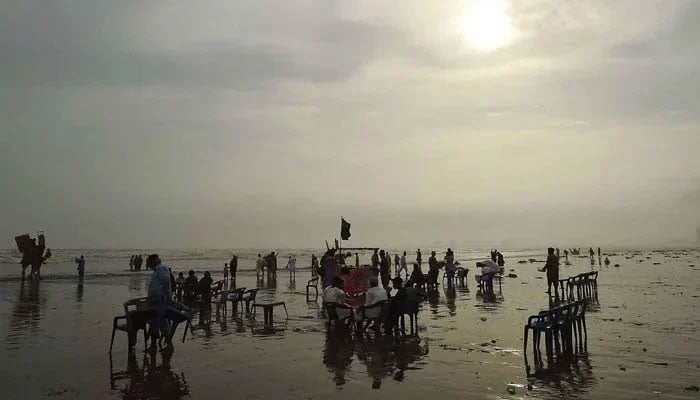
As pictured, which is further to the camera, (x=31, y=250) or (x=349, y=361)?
(x=31, y=250)

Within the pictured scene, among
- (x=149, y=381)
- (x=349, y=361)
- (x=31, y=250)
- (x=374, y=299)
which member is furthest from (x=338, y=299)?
(x=31, y=250)

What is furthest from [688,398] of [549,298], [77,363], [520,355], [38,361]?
[549,298]

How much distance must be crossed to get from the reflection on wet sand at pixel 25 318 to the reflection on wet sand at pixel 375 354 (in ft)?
25.4

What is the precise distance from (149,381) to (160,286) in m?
3.10

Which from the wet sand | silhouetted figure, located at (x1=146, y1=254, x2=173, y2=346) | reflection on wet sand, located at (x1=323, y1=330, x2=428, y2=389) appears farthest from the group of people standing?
reflection on wet sand, located at (x1=323, y1=330, x2=428, y2=389)

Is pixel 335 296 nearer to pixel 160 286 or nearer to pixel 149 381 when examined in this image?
pixel 160 286

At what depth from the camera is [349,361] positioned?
10.3 metres

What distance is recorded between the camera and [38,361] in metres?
10.5

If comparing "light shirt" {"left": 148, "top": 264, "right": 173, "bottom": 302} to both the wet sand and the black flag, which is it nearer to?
the wet sand

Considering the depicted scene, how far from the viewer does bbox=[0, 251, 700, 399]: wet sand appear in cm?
813

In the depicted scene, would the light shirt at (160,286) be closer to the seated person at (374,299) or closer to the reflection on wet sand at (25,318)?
the reflection on wet sand at (25,318)

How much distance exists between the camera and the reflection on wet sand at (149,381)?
794 centimetres

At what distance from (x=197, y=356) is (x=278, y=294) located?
1496 cm

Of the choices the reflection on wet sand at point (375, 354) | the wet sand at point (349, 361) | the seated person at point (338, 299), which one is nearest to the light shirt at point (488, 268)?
the wet sand at point (349, 361)
